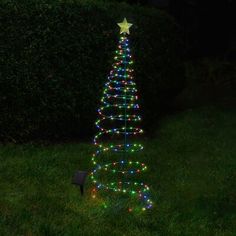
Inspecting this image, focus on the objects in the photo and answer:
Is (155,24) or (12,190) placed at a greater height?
(155,24)

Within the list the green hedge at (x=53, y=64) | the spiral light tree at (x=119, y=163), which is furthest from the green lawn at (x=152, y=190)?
the green hedge at (x=53, y=64)

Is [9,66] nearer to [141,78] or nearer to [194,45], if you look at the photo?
[141,78]

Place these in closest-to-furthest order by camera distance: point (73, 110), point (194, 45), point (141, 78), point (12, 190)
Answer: point (12, 190)
point (73, 110)
point (141, 78)
point (194, 45)

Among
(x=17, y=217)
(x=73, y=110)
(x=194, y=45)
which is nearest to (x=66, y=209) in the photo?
(x=17, y=217)

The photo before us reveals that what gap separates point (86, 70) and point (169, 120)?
110 inches

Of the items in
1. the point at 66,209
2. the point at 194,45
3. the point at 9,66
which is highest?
the point at 9,66

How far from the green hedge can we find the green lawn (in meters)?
0.40

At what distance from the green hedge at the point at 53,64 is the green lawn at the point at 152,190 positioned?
0.40 meters

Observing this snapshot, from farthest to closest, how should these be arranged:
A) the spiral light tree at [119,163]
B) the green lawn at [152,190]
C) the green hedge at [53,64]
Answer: the green hedge at [53,64] → the spiral light tree at [119,163] → the green lawn at [152,190]

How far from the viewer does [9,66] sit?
968 cm

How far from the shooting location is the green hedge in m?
9.71

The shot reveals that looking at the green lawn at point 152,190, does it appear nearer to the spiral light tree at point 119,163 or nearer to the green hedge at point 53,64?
the spiral light tree at point 119,163

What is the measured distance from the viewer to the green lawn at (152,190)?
6.73 metres

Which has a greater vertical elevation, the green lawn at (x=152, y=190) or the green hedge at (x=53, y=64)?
the green hedge at (x=53, y=64)
